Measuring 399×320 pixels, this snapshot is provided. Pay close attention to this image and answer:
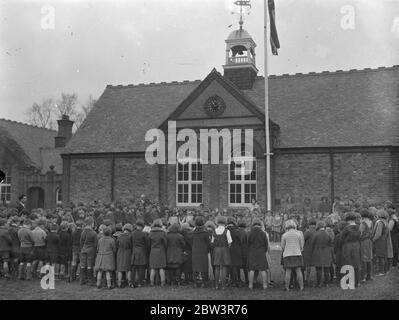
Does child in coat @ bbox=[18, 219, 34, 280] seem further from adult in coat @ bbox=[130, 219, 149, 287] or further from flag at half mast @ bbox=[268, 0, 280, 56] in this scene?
flag at half mast @ bbox=[268, 0, 280, 56]

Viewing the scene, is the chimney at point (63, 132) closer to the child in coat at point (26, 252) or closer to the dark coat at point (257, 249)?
the child in coat at point (26, 252)

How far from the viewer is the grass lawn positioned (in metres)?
11.1

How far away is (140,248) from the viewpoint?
1279 cm

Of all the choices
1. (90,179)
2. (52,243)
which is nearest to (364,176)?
(90,179)

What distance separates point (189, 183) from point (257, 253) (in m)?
13.3

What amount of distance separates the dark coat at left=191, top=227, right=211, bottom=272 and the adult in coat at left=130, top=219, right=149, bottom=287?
1.28 meters

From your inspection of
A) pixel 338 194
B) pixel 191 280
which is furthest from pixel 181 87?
pixel 191 280

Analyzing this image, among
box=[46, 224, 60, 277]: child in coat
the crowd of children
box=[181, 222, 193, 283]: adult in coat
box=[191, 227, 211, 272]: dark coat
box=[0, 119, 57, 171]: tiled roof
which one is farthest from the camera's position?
box=[0, 119, 57, 171]: tiled roof

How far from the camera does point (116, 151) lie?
2684cm

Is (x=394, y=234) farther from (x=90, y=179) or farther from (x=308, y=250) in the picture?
(x=90, y=179)

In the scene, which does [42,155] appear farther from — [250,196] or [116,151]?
[250,196]

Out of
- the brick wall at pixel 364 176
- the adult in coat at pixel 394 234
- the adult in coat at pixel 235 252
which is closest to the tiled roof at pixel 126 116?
the brick wall at pixel 364 176

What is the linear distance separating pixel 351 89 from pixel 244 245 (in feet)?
53.6

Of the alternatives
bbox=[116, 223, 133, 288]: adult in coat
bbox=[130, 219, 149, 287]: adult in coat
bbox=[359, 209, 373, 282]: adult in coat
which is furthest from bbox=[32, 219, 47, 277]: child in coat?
bbox=[359, 209, 373, 282]: adult in coat
